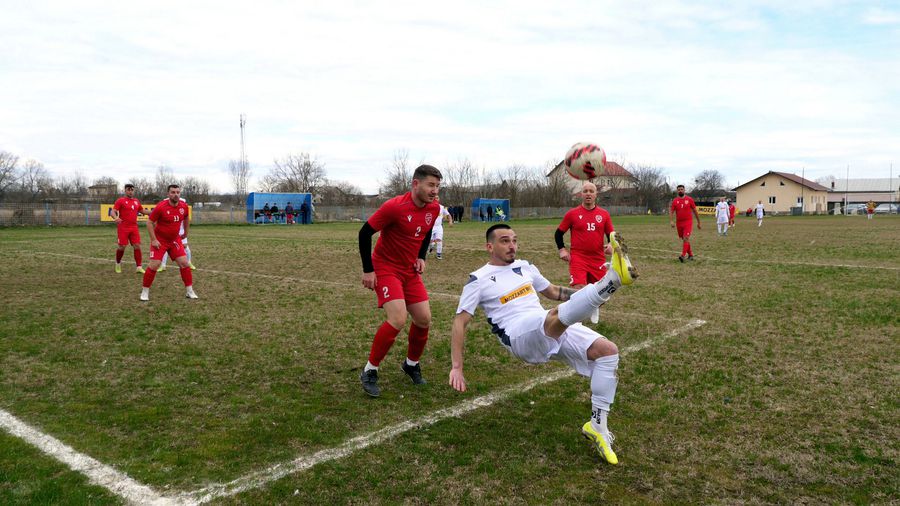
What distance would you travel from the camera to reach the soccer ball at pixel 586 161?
7.12 m

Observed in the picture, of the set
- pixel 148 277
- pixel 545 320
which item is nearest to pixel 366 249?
pixel 545 320

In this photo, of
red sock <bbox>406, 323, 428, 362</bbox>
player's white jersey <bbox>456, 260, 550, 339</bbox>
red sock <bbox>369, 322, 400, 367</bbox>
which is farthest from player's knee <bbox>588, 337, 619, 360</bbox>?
Result: red sock <bbox>369, 322, 400, 367</bbox>

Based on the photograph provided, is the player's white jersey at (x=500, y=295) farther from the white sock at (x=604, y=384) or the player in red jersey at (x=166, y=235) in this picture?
the player in red jersey at (x=166, y=235)

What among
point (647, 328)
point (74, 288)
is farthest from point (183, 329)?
point (647, 328)

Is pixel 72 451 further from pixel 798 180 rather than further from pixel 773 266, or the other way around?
pixel 798 180

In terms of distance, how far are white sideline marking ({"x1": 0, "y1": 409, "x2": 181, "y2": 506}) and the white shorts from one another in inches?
103

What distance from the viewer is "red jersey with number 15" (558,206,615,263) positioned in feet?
29.5

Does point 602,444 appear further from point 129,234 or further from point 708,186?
point 708,186

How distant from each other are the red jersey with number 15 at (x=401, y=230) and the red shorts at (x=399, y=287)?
0.25 ft

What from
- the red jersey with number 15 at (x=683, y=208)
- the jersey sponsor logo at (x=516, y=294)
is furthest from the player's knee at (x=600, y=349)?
the red jersey with number 15 at (x=683, y=208)

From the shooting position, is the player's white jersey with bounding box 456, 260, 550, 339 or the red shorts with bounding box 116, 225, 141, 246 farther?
the red shorts with bounding box 116, 225, 141, 246

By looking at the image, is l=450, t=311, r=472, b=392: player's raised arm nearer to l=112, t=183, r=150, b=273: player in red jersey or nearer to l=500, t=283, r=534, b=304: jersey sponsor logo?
l=500, t=283, r=534, b=304: jersey sponsor logo

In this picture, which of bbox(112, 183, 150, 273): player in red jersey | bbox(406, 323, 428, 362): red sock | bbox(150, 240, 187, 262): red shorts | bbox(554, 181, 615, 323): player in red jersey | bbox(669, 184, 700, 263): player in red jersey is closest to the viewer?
bbox(406, 323, 428, 362): red sock

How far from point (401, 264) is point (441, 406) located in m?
1.52
